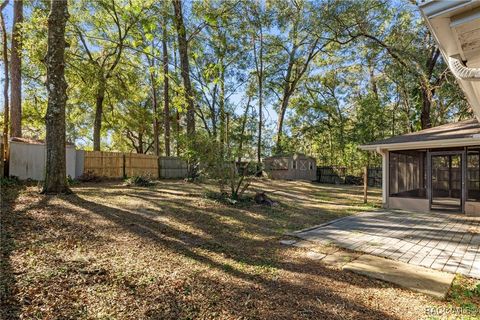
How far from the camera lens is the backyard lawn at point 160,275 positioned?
252cm

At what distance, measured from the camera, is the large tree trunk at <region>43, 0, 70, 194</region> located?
637 centimetres

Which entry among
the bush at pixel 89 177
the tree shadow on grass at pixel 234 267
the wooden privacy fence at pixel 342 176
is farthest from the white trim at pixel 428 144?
the bush at pixel 89 177

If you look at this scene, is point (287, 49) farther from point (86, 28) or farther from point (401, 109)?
point (86, 28)

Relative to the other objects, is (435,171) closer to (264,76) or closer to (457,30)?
(457,30)

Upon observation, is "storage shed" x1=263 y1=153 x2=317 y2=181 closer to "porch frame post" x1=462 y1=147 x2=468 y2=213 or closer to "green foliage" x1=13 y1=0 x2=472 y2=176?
"green foliage" x1=13 y1=0 x2=472 y2=176

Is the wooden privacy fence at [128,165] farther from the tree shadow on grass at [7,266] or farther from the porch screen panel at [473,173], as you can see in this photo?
the porch screen panel at [473,173]

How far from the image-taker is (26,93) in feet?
59.6

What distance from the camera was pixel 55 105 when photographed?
6.41 meters

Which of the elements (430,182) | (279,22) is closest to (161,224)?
(430,182)

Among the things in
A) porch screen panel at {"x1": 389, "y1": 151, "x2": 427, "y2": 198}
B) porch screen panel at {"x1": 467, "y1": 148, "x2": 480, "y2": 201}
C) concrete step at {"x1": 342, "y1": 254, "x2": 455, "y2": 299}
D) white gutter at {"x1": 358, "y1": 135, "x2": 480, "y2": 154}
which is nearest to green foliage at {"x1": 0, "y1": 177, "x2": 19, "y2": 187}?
concrete step at {"x1": 342, "y1": 254, "x2": 455, "y2": 299}

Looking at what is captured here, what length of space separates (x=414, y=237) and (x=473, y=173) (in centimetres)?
471

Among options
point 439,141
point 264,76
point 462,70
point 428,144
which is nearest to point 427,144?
→ point 428,144

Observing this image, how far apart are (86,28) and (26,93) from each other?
6.31 metres

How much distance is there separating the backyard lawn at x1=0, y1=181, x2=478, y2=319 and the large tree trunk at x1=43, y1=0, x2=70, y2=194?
1.00 meters
